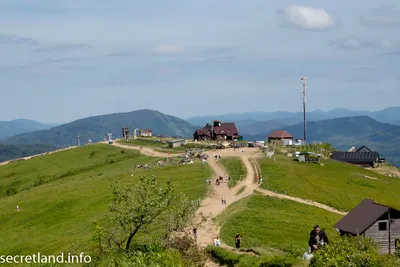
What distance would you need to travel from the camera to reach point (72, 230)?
6431 cm

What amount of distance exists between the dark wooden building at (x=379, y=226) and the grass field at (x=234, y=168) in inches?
1189

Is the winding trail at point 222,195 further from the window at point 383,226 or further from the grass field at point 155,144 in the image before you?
the grass field at point 155,144

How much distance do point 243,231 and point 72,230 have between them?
80.6ft

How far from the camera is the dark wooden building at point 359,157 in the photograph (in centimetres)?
13938

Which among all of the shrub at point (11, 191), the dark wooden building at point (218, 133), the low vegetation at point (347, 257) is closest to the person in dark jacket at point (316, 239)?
the low vegetation at point (347, 257)

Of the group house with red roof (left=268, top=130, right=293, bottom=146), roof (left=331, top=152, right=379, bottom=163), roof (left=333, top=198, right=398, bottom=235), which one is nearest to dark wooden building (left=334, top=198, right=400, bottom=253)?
roof (left=333, top=198, right=398, bottom=235)

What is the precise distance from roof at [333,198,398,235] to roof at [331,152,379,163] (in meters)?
93.5

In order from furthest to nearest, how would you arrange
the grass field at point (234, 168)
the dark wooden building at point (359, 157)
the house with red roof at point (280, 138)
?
the house with red roof at point (280, 138) → the dark wooden building at point (359, 157) → the grass field at point (234, 168)

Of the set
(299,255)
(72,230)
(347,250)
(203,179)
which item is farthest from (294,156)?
(347,250)

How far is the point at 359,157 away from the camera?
142 metres

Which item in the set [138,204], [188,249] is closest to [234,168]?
[188,249]

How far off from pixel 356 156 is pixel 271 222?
303ft

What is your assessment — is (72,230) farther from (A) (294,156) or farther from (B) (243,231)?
(A) (294,156)

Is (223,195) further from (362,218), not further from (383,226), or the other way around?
(383,226)
